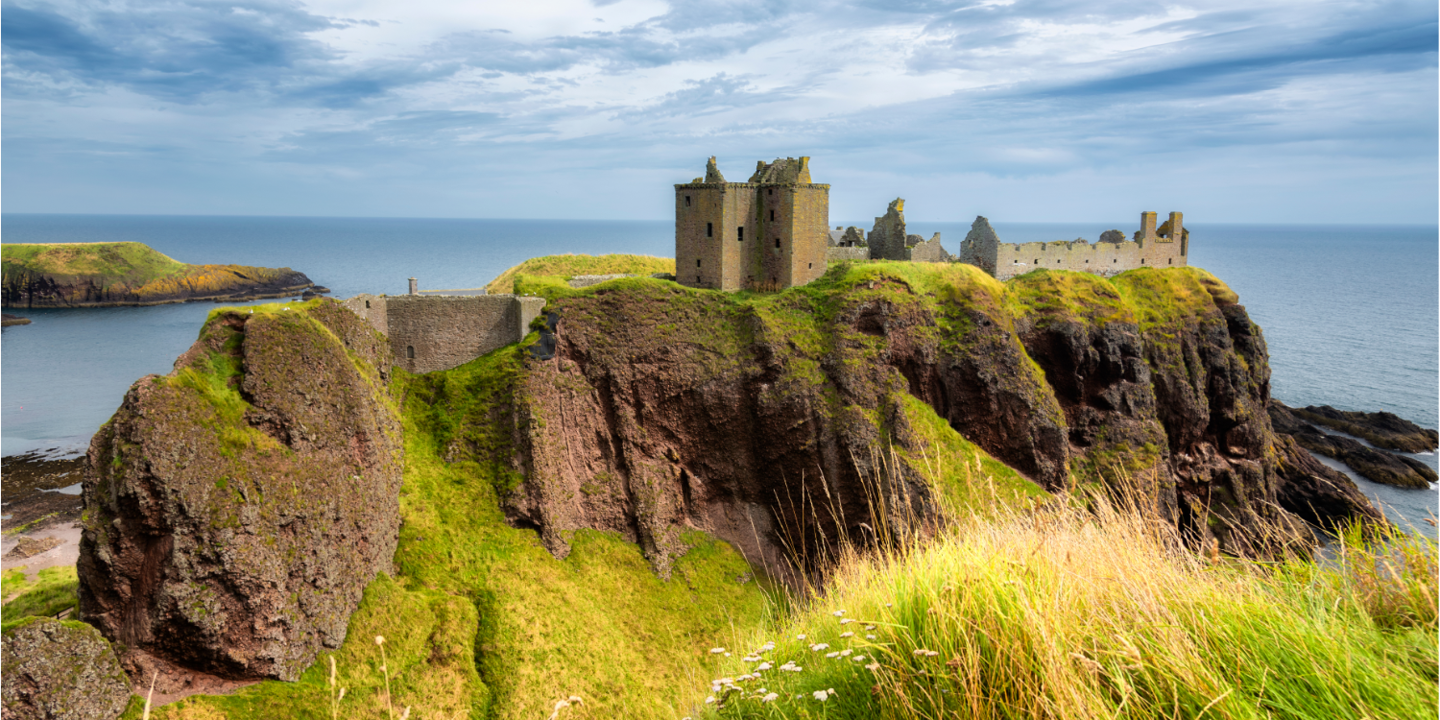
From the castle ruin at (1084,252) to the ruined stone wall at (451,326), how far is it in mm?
33715

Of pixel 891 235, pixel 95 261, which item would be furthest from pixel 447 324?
pixel 95 261

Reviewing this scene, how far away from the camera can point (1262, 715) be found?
5.99 metres

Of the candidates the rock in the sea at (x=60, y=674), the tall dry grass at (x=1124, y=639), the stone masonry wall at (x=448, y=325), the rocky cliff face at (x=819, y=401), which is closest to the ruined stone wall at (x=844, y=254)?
the rocky cliff face at (x=819, y=401)

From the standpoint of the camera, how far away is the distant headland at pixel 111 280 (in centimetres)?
13925

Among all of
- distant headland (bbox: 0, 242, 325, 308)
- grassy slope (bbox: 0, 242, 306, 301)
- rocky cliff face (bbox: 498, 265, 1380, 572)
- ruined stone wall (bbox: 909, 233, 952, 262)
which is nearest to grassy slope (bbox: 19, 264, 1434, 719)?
rocky cliff face (bbox: 498, 265, 1380, 572)

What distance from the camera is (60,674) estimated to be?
22.9 metres

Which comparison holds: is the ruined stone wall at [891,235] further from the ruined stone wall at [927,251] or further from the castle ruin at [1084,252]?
the castle ruin at [1084,252]

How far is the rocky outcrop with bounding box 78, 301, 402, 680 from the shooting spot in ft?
84.4

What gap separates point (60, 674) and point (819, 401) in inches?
1310

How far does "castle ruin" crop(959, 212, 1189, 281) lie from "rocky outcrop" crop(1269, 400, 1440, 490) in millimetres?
20658

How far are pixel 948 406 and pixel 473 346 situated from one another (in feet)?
90.8

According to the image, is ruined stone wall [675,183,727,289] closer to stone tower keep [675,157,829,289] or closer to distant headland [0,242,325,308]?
stone tower keep [675,157,829,289]

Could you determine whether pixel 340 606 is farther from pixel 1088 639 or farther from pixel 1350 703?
pixel 1350 703

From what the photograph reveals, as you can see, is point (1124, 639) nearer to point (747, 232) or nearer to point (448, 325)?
point (448, 325)
